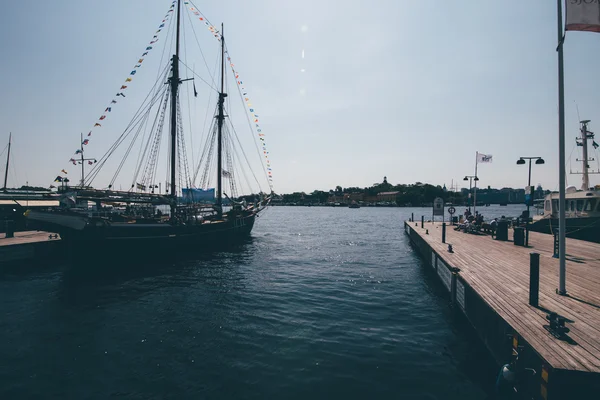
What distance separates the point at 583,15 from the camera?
743cm

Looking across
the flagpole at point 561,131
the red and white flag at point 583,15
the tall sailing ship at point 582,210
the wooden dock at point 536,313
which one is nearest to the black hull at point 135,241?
the wooden dock at point 536,313

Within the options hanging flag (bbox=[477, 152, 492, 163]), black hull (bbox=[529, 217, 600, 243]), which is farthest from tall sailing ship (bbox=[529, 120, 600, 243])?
hanging flag (bbox=[477, 152, 492, 163])

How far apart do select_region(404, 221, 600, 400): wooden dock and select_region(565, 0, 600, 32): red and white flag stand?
282 inches

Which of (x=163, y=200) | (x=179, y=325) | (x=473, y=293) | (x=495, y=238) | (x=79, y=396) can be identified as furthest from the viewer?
(x=163, y=200)

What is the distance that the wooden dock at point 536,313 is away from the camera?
5176 mm

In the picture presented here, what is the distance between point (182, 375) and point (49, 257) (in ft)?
71.5

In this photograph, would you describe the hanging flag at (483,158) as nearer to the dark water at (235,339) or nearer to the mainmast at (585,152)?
the mainmast at (585,152)

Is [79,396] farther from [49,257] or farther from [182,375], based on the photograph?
[49,257]

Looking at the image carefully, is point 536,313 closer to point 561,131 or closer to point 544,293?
point 544,293

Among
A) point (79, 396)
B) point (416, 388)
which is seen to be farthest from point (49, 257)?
point (416, 388)

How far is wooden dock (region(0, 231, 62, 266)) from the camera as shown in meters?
20.2

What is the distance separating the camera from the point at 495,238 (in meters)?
20.4

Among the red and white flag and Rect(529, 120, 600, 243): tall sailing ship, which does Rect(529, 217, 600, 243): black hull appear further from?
the red and white flag

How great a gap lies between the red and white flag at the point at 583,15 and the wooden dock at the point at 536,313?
7.17m
